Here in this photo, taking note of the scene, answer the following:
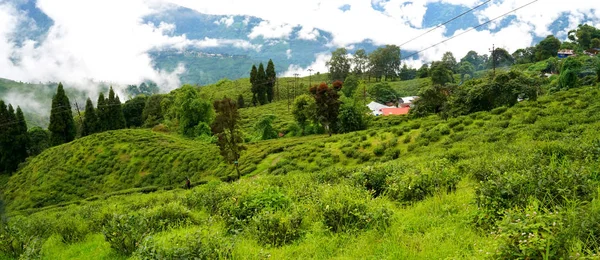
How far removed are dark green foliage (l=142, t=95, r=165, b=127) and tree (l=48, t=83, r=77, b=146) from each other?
60.1 feet

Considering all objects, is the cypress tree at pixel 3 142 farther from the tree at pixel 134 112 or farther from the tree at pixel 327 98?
the tree at pixel 327 98

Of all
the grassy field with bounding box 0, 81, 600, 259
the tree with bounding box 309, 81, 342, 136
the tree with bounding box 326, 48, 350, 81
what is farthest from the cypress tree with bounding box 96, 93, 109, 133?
the tree with bounding box 326, 48, 350, 81

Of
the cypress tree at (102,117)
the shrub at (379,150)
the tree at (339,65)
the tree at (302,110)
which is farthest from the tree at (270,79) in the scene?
the shrub at (379,150)

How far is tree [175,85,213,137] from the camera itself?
58.6 metres

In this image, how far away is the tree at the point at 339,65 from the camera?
11662cm

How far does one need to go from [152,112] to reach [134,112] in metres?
8.20

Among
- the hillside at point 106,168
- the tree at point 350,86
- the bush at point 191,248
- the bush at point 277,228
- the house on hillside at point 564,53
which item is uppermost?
the house on hillside at point 564,53

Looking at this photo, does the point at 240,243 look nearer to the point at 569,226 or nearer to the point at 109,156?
the point at 569,226

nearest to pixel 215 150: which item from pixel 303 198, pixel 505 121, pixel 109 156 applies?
pixel 109 156

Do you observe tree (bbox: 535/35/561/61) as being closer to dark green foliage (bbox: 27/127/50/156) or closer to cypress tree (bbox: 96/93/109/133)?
cypress tree (bbox: 96/93/109/133)

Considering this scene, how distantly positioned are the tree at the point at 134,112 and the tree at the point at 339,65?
5771cm

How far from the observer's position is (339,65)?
11719cm

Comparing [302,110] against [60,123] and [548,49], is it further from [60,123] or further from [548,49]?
[548,49]

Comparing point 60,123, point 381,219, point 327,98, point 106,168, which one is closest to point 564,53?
point 327,98
